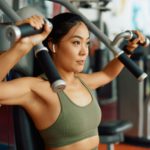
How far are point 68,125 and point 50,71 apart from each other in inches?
20.1

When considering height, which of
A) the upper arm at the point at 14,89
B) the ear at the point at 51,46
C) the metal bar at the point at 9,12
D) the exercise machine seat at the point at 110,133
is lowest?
the exercise machine seat at the point at 110,133

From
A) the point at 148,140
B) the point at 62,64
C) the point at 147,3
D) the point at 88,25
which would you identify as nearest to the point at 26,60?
the point at 62,64

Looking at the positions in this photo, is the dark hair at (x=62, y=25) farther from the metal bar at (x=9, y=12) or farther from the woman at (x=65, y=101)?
the metal bar at (x=9, y=12)

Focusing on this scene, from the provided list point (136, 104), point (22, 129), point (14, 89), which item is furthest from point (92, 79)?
point (136, 104)

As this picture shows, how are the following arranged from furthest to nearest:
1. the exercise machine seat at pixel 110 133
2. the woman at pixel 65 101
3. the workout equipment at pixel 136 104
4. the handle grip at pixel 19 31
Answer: the workout equipment at pixel 136 104
the exercise machine seat at pixel 110 133
the woman at pixel 65 101
the handle grip at pixel 19 31

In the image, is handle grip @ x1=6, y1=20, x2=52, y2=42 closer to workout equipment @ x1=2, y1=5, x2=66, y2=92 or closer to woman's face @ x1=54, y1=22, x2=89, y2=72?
workout equipment @ x1=2, y1=5, x2=66, y2=92

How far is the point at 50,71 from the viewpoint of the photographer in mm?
834

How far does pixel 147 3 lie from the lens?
4117 mm

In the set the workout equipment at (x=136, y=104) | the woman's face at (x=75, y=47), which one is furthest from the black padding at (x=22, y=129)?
the workout equipment at (x=136, y=104)

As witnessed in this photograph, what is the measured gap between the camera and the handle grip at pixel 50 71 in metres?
0.81

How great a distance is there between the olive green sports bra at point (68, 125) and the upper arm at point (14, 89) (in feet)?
0.51

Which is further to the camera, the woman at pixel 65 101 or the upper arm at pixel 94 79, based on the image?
the upper arm at pixel 94 79

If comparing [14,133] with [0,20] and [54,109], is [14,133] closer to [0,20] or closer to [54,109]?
[54,109]

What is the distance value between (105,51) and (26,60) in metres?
1.33
